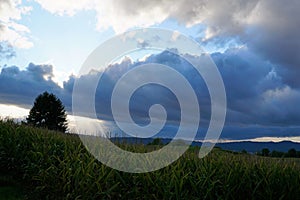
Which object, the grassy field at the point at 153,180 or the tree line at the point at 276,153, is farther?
the tree line at the point at 276,153

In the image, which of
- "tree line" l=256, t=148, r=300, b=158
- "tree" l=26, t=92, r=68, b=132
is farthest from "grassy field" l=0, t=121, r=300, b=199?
"tree" l=26, t=92, r=68, b=132

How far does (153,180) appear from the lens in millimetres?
5977

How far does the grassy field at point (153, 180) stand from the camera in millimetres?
5352

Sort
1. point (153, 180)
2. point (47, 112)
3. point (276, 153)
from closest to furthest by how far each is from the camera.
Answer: point (153, 180)
point (276, 153)
point (47, 112)

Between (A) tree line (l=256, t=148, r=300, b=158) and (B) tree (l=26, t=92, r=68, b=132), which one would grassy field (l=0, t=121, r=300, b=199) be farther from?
(B) tree (l=26, t=92, r=68, b=132)

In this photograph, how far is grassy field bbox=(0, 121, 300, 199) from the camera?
5352 mm

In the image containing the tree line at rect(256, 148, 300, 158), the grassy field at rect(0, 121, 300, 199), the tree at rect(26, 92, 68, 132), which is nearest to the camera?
the grassy field at rect(0, 121, 300, 199)

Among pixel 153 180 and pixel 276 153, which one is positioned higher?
pixel 276 153

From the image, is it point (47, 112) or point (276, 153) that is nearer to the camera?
point (276, 153)

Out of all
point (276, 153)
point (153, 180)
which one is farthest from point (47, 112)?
point (153, 180)

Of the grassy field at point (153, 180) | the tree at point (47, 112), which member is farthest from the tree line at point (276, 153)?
the tree at point (47, 112)

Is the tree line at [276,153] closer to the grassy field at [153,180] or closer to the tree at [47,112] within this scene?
the grassy field at [153,180]

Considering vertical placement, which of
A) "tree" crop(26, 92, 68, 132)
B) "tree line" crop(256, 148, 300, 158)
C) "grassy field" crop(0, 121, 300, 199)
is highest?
"tree" crop(26, 92, 68, 132)

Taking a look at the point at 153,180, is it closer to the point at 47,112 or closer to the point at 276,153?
the point at 276,153
